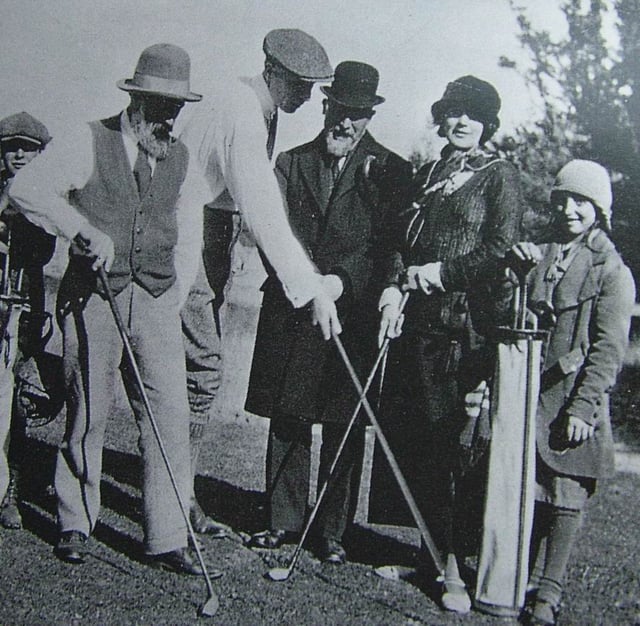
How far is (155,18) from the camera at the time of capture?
317cm

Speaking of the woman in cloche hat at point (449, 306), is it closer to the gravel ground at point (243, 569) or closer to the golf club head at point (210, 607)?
the gravel ground at point (243, 569)

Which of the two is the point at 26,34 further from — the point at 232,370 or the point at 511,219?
the point at 511,219

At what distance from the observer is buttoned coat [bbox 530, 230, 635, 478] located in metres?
2.67

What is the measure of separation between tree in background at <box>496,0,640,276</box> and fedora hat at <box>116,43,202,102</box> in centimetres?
111

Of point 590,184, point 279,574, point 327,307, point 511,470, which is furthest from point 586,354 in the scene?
point 279,574

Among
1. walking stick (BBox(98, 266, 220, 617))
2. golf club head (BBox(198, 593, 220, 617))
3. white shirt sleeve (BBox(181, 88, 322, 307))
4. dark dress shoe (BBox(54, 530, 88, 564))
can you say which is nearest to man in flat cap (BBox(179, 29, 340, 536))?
white shirt sleeve (BBox(181, 88, 322, 307))

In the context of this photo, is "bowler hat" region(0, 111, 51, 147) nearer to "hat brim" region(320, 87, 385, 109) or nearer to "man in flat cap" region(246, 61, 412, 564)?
"man in flat cap" region(246, 61, 412, 564)

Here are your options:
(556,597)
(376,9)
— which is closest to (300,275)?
(376,9)

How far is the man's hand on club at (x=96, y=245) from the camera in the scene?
284 cm

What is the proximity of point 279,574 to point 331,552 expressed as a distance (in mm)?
244

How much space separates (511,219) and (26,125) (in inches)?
70.8

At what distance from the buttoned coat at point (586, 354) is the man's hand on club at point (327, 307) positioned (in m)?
0.75

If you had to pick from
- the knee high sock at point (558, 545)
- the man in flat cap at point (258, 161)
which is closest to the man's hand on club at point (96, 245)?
the man in flat cap at point (258, 161)

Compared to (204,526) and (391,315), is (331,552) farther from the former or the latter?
(391,315)
